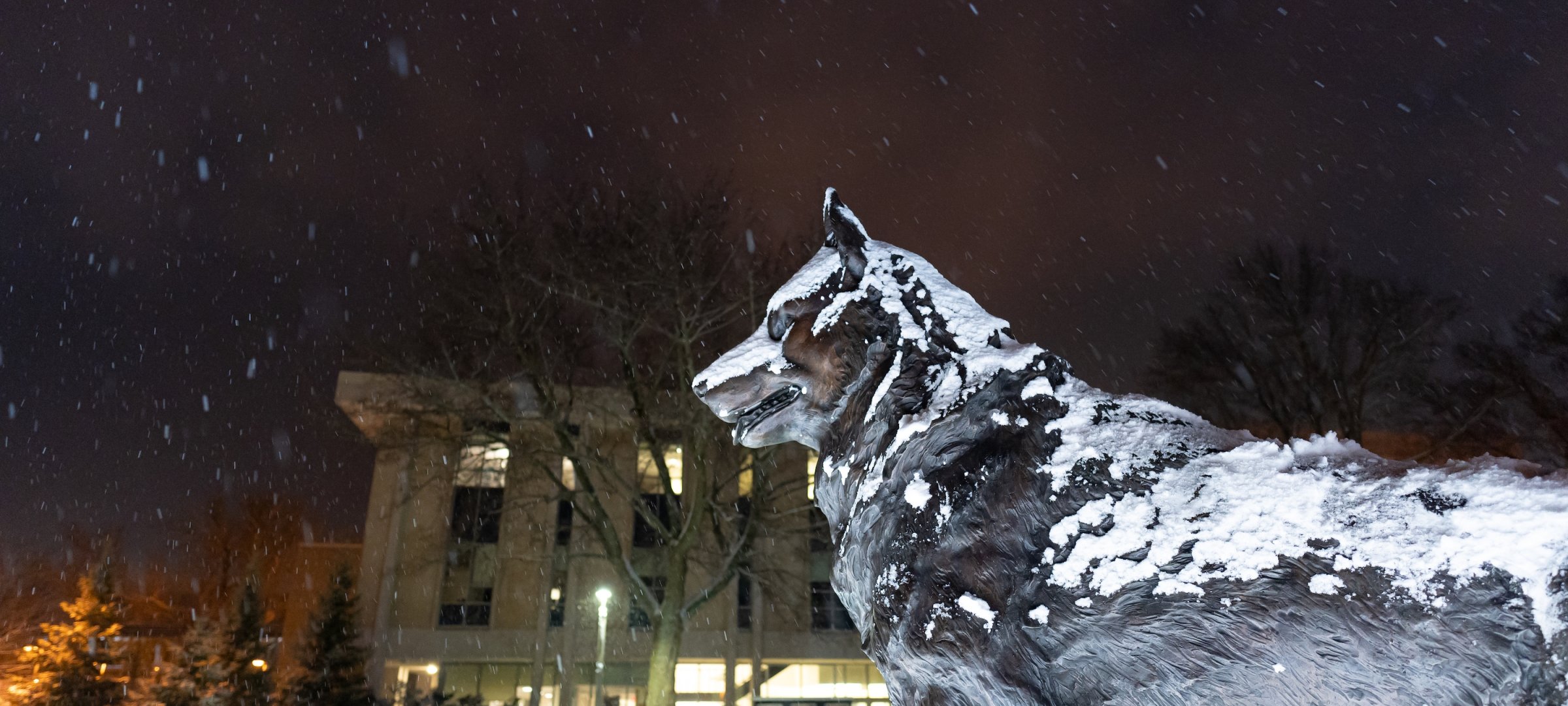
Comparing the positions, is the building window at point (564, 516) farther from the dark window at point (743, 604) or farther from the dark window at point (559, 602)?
the dark window at point (743, 604)

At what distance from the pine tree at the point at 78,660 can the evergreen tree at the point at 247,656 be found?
118 inches

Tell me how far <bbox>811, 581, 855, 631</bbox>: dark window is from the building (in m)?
0.06

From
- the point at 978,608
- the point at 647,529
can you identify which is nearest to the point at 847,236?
the point at 978,608

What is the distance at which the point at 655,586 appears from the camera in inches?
1093

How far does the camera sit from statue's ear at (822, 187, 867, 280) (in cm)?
436

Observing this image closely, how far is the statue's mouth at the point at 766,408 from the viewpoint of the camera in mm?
4418

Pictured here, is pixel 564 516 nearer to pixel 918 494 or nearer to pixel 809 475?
pixel 809 475

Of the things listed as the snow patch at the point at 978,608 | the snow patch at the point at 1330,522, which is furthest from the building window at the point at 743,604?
the snow patch at the point at 1330,522

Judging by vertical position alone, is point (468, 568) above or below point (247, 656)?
above

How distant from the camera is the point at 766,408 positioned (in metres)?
4.48

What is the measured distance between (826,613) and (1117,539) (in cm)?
2632

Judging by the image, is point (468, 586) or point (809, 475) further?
point (468, 586)

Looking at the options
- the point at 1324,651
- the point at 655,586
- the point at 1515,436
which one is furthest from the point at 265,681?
the point at 1515,436

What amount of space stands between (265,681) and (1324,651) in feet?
78.6
